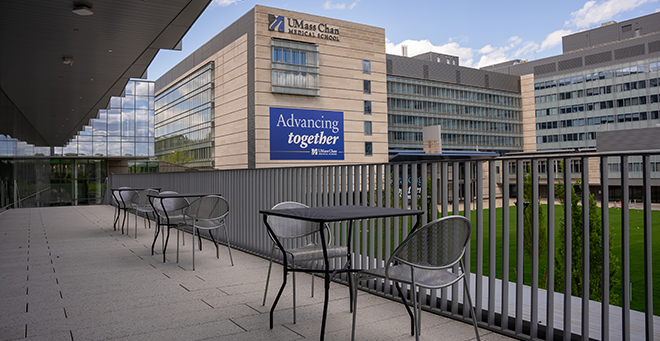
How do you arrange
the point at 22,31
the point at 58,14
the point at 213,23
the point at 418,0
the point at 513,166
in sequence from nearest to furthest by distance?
the point at 513,166
the point at 58,14
the point at 22,31
the point at 213,23
the point at 418,0

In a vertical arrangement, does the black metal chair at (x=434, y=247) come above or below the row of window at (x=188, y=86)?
below

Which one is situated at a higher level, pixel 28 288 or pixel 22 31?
pixel 22 31

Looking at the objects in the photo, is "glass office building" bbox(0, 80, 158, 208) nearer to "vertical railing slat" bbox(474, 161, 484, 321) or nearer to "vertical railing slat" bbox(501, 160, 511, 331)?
"vertical railing slat" bbox(474, 161, 484, 321)

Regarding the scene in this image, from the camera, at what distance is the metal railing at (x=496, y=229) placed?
282 centimetres

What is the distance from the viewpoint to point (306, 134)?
151 feet

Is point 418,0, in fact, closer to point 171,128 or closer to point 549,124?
point 549,124

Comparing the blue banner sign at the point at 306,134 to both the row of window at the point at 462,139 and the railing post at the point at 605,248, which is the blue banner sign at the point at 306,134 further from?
the railing post at the point at 605,248

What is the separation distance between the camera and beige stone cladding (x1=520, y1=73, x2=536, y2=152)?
86812 millimetres

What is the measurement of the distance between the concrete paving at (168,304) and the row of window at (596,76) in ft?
306

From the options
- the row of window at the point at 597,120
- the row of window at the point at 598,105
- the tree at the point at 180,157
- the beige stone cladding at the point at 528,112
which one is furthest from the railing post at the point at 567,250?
the row of window at the point at 598,105

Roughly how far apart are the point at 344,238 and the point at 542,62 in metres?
96.7

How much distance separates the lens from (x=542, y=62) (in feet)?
293

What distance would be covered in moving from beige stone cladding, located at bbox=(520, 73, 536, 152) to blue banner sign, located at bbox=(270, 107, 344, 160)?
53.8m

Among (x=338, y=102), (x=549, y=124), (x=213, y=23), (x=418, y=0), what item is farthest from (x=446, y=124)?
(x=418, y=0)
